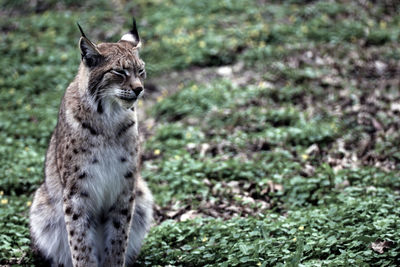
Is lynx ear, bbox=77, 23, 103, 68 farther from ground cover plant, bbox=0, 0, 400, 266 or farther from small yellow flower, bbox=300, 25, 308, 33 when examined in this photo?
small yellow flower, bbox=300, 25, 308, 33

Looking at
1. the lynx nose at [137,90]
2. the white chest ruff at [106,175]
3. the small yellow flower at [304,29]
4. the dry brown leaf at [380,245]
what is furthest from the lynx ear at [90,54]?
the small yellow flower at [304,29]

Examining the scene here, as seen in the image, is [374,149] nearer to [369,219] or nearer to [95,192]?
[369,219]

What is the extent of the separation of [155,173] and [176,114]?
189 centimetres

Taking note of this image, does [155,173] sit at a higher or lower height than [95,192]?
lower

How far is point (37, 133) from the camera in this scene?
9172mm

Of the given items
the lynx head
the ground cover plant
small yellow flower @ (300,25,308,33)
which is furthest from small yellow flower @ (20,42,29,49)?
the lynx head

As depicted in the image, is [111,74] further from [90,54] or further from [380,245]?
[380,245]

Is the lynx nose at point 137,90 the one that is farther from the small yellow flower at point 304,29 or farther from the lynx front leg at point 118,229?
the small yellow flower at point 304,29

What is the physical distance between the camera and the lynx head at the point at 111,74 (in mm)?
4898

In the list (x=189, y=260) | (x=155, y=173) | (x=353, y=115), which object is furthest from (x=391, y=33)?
(x=189, y=260)

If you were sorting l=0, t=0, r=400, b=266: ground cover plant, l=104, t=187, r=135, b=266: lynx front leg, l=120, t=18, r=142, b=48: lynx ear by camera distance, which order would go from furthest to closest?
l=0, t=0, r=400, b=266: ground cover plant
l=120, t=18, r=142, b=48: lynx ear
l=104, t=187, r=135, b=266: lynx front leg

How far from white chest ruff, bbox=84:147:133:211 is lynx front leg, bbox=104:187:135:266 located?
11cm

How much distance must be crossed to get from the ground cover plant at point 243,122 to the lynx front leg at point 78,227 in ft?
2.58

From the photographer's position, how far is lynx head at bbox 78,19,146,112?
4898 mm
